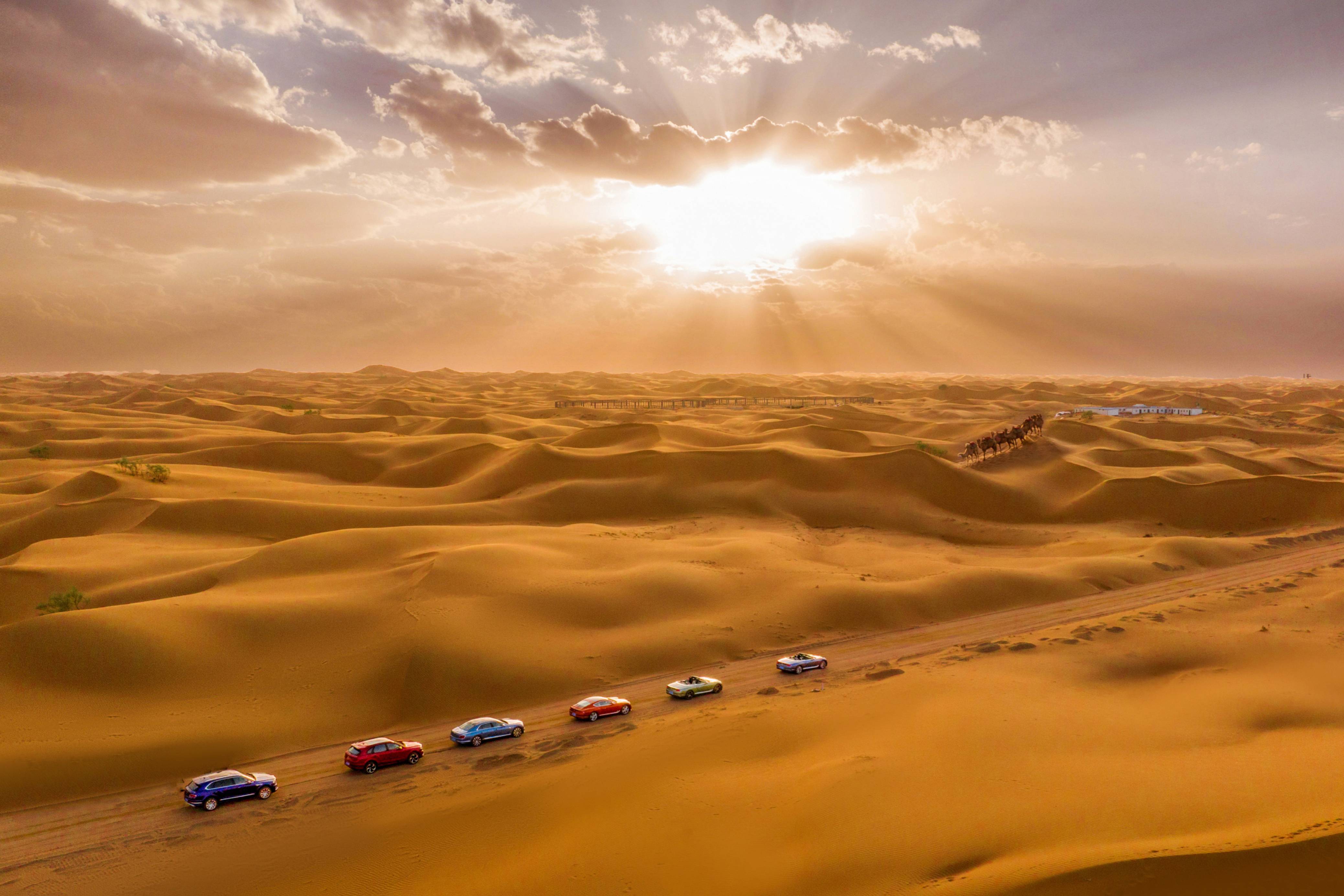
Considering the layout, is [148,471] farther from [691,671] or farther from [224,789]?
[691,671]

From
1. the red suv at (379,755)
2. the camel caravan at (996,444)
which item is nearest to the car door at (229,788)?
the red suv at (379,755)

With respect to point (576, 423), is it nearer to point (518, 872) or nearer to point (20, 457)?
point (20, 457)

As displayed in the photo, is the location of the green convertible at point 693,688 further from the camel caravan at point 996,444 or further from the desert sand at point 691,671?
the camel caravan at point 996,444

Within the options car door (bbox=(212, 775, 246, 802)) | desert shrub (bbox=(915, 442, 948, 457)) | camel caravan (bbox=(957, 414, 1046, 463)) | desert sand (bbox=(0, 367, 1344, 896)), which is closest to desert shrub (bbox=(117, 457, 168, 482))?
desert sand (bbox=(0, 367, 1344, 896))

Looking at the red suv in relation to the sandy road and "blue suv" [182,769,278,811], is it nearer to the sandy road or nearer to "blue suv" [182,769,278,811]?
the sandy road

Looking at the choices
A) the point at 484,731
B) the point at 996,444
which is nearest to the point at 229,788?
the point at 484,731

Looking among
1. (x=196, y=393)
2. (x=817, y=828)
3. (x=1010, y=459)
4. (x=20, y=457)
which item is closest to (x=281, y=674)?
(x=817, y=828)
